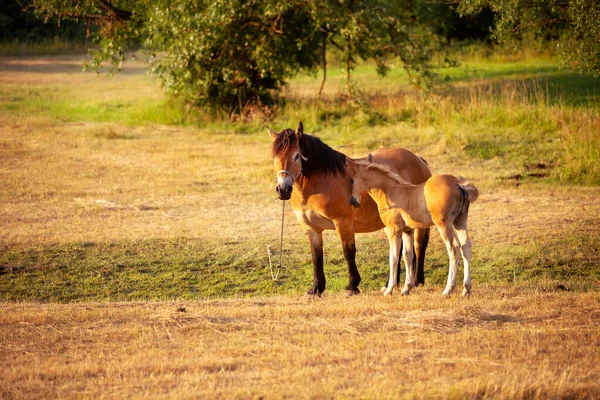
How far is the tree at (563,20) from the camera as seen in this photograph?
16734 mm

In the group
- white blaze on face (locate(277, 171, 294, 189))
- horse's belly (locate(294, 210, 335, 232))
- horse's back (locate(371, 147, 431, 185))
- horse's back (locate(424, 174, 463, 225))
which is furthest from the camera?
horse's back (locate(371, 147, 431, 185))

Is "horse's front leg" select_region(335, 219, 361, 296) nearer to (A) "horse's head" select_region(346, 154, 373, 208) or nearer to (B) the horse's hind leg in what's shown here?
(A) "horse's head" select_region(346, 154, 373, 208)

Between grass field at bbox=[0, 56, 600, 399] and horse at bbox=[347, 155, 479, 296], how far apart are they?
1.44ft

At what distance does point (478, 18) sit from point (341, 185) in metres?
28.8

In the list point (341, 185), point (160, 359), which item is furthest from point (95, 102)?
point (160, 359)

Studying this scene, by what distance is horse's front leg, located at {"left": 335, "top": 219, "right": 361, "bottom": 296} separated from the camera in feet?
32.2

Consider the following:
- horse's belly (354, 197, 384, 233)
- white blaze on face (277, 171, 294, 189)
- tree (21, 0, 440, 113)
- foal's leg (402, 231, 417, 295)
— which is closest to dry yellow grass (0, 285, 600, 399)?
foal's leg (402, 231, 417, 295)

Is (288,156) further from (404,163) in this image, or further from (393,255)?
(404,163)

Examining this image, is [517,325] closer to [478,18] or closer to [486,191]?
[486,191]

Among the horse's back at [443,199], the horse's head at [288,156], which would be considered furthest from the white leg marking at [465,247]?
the horse's head at [288,156]

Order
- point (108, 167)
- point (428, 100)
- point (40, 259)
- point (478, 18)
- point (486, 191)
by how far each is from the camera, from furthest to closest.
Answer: point (478, 18), point (428, 100), point (108, 167), point (486, 191), point (40, 259)

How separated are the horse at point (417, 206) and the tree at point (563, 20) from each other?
888 cm

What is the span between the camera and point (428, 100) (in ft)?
72.5

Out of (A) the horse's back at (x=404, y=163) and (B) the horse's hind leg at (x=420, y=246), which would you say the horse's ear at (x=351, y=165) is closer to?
(A) the horse's back at (x=404, y=163)
